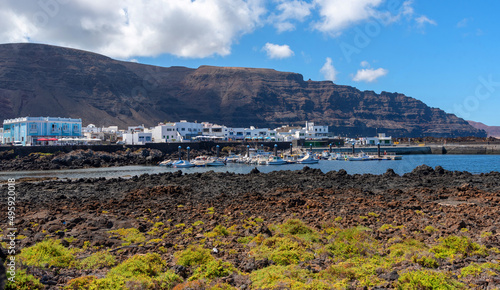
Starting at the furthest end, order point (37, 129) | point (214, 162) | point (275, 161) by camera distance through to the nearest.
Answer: point (37, 129), point (214, 162), point (275, 161)

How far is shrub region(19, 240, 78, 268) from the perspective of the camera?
9.44 metres

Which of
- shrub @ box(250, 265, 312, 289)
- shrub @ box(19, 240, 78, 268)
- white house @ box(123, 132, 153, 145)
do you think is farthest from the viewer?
white house @ box(123, 132, 153, 145)

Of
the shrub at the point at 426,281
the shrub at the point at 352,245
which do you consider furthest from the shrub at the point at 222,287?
the shrub at the point at 352,245

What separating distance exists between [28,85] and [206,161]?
164m

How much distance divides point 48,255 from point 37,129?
298 feet

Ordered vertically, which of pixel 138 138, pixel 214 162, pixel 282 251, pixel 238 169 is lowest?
pixel 238 169

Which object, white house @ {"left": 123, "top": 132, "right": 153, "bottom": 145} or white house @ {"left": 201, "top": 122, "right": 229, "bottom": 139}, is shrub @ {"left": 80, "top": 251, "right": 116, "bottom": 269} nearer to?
white house @ {"left": 123, "top": 132, "right": 153, "bottom": 145}

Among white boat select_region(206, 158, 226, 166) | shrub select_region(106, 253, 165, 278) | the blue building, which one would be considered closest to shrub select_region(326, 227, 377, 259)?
shrub select_region(106, 253, 165, 278)

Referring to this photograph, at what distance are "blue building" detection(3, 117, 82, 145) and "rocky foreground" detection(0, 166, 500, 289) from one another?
78.6 metres

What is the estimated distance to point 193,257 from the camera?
9.72m

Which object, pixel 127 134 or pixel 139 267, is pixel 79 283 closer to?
pixel 139 267

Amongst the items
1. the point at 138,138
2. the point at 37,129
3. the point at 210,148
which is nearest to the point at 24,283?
the point at 210,148

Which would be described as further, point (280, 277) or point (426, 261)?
point (426, 261)

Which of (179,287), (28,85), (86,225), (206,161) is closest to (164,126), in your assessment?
(206,161)
